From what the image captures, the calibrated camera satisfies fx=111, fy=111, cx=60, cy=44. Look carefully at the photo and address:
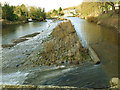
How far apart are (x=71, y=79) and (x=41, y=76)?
168 cm

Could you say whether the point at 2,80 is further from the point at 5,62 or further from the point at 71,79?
the point at 71,79

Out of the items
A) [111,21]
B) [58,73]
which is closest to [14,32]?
[58,73]

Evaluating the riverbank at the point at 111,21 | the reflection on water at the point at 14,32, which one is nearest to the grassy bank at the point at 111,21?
the riverbank at the point at 111,21

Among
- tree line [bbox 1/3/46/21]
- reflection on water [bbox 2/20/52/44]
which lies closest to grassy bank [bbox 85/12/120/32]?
reflection on water [bbox 2/20/52/44]

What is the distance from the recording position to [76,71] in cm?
652

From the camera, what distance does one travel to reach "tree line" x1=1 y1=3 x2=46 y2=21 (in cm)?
4216

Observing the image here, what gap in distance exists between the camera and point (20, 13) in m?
59.9

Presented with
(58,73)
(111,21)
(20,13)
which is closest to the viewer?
(58,73)

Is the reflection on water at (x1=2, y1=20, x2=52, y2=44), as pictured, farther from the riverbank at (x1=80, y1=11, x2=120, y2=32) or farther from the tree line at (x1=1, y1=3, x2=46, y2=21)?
the riverbank at (x1=80, y1=11, x2=120, y2=32)

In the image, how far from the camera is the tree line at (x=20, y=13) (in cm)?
4216

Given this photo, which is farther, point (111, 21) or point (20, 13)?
point (20, 13)

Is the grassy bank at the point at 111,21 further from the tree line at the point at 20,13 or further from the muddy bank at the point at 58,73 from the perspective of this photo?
the tree line at the point at 20,13

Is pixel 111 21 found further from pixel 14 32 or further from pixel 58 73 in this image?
pixel 58 73

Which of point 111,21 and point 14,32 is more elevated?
point 111,21
